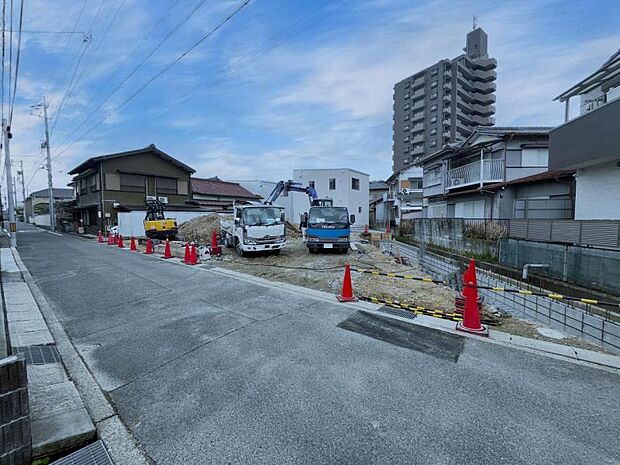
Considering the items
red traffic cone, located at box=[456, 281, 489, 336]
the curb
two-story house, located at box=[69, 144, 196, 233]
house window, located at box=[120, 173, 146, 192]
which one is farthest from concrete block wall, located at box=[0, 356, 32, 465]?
house window, located at box=[120, 173, 146, 192]

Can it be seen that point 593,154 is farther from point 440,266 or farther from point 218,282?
point 218,282

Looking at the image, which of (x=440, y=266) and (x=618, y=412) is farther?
(x=440, y=266)

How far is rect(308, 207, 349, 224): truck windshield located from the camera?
12.5 metres

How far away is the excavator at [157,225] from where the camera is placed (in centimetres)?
1864

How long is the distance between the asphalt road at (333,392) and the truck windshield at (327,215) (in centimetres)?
737

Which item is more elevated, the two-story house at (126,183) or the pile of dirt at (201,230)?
the two-story house at (126,183)

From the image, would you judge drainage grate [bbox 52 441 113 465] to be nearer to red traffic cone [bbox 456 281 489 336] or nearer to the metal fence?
red traffic cone [bbox 456 281 489 336]

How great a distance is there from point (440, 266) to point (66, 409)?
12.4 m

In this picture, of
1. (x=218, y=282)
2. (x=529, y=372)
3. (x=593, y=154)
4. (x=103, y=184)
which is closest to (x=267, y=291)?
(x=218, y=282)

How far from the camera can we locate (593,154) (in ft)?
31.8

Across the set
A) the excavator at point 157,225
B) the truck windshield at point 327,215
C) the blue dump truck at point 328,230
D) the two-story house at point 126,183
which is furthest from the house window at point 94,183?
the blue dump truck at point 328,230

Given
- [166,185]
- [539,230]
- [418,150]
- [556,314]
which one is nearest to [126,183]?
[166,185]

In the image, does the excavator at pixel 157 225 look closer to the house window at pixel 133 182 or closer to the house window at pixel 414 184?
the house window at pixel 133 182

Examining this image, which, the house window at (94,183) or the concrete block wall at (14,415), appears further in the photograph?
the house window at (94,183)
